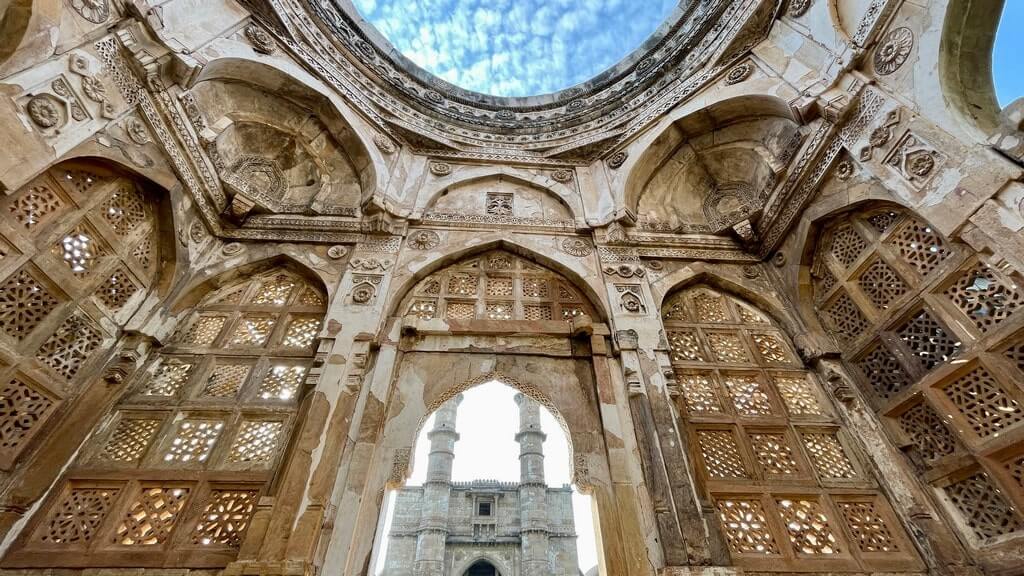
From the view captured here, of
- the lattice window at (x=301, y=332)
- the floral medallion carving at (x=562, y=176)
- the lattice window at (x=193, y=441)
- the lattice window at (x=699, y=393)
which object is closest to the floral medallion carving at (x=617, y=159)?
the floral medallion carving at (x=562, y=176)

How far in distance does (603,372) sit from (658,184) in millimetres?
3970

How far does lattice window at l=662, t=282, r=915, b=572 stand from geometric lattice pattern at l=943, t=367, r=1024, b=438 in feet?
3.39

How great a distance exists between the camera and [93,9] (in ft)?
11.6

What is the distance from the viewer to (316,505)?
129 inches

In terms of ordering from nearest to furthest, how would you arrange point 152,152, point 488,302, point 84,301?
point 84,301, point 152,152, point 488,302

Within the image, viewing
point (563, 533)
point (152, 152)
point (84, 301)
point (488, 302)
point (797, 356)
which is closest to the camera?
point (84, 301)

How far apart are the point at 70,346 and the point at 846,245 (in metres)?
8.43

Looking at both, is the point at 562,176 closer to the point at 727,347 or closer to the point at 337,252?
the point at 727,347

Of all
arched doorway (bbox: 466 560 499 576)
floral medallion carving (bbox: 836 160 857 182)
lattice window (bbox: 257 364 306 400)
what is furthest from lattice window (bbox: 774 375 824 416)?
arched doorway (bbox: 466 560 499 576)

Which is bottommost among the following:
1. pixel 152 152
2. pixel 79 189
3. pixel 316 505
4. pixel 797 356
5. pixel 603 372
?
pixel 316 505

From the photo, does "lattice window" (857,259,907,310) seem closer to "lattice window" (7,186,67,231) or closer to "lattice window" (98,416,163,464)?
"lattice window" (98,416,163,464)

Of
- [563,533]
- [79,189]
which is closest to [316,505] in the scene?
[79,189]

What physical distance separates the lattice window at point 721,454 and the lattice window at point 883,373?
1.66 m

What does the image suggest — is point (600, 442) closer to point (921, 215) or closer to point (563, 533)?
point (921, 215)
